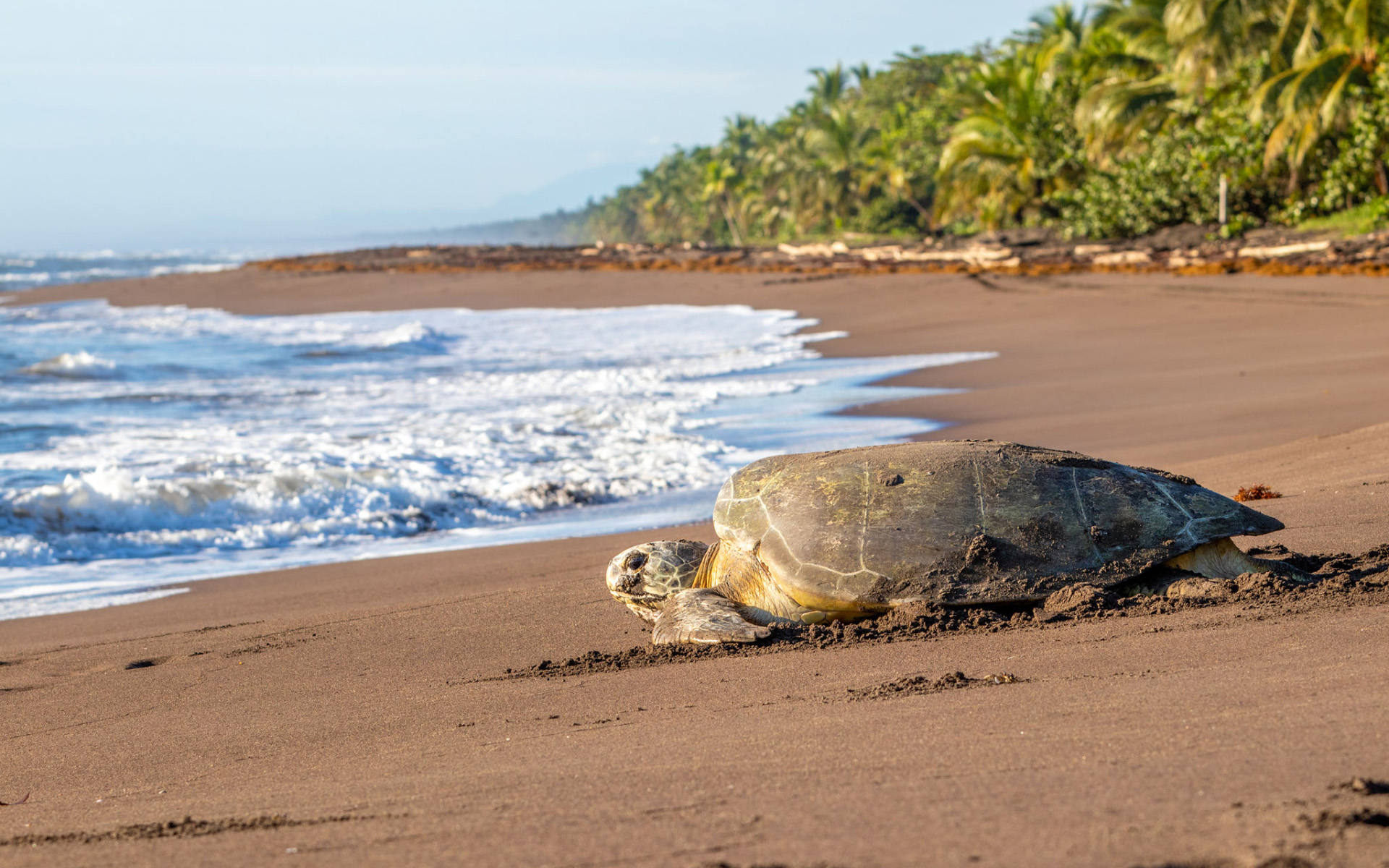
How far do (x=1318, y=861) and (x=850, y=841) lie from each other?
2.23 feet

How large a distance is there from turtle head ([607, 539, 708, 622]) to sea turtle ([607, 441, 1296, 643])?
0.21 meters

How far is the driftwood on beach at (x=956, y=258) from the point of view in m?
16.2

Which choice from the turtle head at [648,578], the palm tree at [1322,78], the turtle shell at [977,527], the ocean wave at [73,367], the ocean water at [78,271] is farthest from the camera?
the ocean water at [78,271]

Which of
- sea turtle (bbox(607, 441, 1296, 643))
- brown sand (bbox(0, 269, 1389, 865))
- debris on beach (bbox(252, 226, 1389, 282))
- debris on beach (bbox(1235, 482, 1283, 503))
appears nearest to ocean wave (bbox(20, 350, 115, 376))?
brown sand (bbox(0, 269, 1389, 865))

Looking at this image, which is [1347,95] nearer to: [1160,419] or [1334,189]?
[1334,189]

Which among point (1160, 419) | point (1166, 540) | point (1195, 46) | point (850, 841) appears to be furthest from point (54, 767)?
point (1195, 46)

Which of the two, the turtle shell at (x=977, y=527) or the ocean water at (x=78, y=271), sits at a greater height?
the ocean water at (x=78, y=271)

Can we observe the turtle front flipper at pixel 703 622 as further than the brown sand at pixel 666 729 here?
Yes

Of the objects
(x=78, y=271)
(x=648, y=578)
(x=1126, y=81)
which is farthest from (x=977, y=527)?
(x=78, y=271)

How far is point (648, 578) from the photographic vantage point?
3.90m

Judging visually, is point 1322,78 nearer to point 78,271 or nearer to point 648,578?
point 648,578

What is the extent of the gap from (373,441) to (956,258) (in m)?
17.6

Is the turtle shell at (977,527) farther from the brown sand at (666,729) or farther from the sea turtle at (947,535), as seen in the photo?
the brown sand at (666,729)

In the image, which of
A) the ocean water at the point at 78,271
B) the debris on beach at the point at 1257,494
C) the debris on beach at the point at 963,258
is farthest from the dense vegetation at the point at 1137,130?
the ocean water at the point at 78,271
